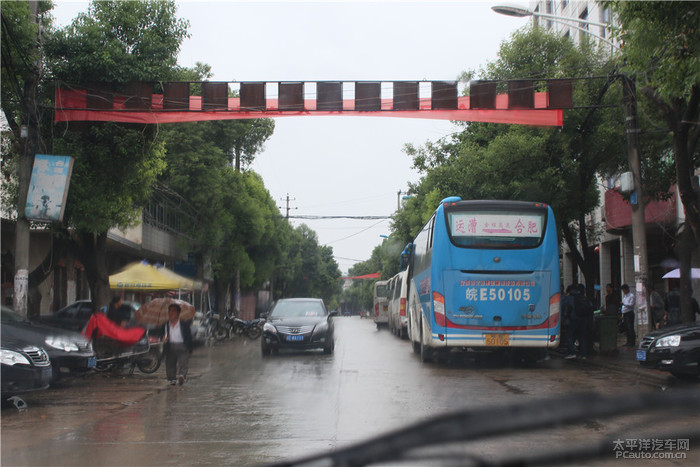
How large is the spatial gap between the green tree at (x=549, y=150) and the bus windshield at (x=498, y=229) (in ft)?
15.1

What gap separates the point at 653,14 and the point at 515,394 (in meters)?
5.64

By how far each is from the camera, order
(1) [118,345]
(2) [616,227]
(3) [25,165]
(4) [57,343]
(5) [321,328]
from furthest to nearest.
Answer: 1. (2) [616,227]
2. (5) [321,328]
3. (1) [118,345]
4. (3) [25,165]
5. (4) [57,343]

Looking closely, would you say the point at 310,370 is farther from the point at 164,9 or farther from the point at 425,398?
the point at 164,9

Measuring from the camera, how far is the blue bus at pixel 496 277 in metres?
15.0

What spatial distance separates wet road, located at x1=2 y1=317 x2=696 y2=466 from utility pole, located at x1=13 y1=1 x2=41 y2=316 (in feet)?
7.49

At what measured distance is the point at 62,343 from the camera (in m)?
12.2

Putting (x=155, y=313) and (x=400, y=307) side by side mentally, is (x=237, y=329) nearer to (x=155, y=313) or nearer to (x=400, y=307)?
(x=400, y=307)

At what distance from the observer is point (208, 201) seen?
103ft

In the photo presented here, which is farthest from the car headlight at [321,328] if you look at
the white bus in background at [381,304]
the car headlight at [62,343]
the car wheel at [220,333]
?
the white bus in background at [381,304]

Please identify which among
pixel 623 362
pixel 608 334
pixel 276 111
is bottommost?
pixel 623 362

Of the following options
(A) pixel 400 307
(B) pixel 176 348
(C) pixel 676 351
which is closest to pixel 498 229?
(C) pixel 676 351

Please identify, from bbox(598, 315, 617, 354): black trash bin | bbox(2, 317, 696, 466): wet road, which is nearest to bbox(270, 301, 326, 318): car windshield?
bbox(2, 317, 696, 466): wet road

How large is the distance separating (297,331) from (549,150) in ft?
29.8

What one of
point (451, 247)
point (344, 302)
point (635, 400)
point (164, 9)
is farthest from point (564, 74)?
point (344, 302)
